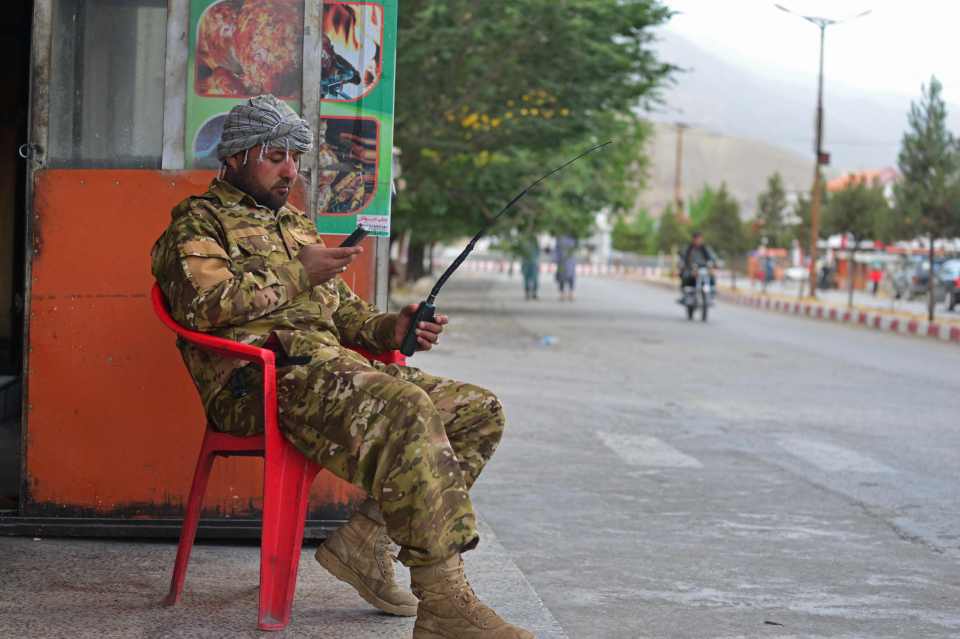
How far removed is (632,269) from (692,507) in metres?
82.0

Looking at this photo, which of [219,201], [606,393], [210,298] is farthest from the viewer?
[606,393]

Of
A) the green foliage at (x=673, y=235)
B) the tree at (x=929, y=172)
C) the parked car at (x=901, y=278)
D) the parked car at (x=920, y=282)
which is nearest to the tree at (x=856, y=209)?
the parked car at (x=901, y=278)

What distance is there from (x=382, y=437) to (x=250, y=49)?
6.41ft

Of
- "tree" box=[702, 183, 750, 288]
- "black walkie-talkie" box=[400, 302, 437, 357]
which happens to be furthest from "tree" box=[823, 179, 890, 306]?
"black walkie-talkie" box=[400, 302, 437, 357]

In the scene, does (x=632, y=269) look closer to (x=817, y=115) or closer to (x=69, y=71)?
(x=817, y=115)

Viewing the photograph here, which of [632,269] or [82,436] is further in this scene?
[632,269]

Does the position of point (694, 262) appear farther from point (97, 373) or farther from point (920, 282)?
point (97, 373)

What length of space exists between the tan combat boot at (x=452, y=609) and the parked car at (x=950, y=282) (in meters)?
36.2

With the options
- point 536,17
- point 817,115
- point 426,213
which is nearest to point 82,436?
point 536,17

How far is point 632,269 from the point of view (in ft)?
292

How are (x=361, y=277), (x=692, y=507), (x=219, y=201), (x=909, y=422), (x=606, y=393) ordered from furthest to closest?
(x=606, y=393) → (x=909, y=422) → (x=692, y=507) → (x=361, y=277) → (x=219, y=201)

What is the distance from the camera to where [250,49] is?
543cm

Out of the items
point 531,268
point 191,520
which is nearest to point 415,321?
point 191,520

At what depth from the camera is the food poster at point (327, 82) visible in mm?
5402
